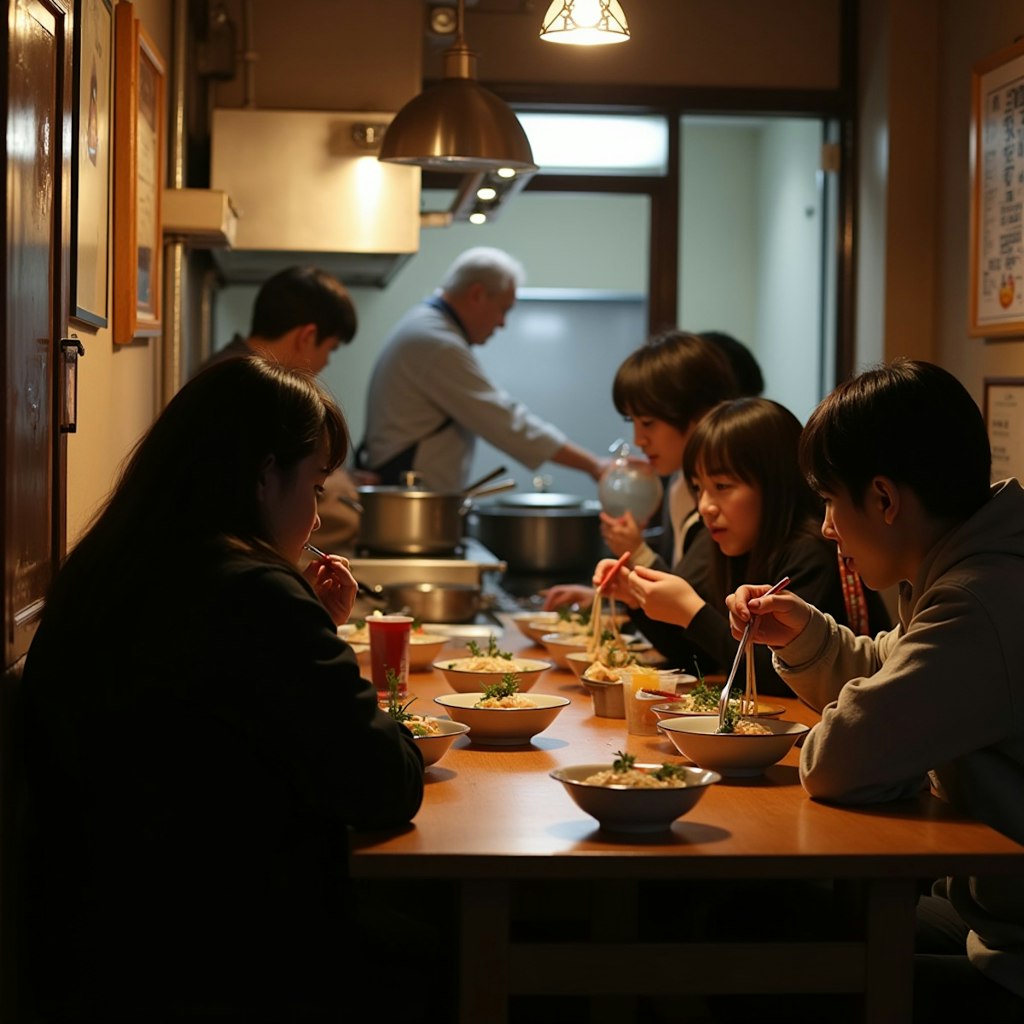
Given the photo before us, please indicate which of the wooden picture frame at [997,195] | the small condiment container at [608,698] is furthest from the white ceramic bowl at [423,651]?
the wooden picture frame at [997,195]

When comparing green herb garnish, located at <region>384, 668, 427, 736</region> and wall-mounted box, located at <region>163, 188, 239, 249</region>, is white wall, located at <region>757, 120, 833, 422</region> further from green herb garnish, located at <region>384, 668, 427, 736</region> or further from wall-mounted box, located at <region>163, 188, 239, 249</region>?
green herb garnish, located at <region>384, 668, 427, 736</region>

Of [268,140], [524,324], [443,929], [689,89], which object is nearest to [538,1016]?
[443,929]

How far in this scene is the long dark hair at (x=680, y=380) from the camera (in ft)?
10.5

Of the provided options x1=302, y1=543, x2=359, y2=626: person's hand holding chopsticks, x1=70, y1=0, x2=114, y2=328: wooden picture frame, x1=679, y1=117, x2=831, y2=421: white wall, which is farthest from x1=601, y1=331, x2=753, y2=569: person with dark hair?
x1=679, y1=117, x2=831, y2=421: white wall

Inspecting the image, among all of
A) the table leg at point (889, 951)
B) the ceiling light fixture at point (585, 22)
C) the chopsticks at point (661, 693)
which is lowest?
the table leg at point (889, 951)

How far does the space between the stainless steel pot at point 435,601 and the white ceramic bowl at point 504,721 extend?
1459 millimetres

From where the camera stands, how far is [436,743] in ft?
6.21

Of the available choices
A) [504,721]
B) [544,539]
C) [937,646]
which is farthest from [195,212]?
[937,646]

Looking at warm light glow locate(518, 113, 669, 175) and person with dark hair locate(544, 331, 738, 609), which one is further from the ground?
warm light glow locate(518, 113, 669, 175)

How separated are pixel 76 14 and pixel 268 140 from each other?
1945 mm

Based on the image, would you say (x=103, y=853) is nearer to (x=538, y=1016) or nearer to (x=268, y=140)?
(x=538, y=1016)

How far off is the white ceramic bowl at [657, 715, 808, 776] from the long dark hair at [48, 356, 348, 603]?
0.59 metres

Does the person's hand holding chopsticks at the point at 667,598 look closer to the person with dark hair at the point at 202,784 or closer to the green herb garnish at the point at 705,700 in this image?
the green herb garnish at the point at 705,700

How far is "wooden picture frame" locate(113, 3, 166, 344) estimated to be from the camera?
265 centimetres
